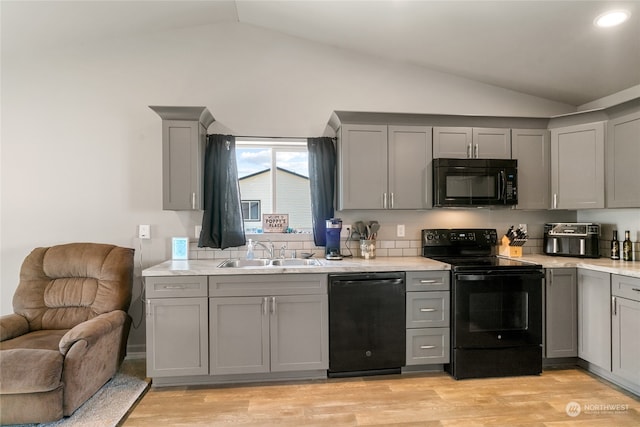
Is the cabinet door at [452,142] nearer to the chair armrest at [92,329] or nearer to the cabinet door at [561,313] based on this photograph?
the cabinet door at [561,313]

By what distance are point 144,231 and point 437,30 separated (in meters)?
3.07

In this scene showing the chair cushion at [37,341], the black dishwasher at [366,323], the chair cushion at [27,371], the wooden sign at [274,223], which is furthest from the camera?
the wooden sign at [274,223]

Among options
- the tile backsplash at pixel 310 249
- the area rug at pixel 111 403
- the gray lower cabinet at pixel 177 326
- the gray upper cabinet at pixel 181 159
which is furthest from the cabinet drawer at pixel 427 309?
the area rug at pixel 111 403

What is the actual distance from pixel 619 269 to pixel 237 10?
12.2 ft

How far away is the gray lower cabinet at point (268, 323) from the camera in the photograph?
2502mm

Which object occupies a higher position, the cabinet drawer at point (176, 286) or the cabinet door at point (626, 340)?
the cabinet drawer at point (176, 286)

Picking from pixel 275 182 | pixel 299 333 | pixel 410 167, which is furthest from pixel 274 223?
pixel 410 167

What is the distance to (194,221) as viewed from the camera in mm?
3104

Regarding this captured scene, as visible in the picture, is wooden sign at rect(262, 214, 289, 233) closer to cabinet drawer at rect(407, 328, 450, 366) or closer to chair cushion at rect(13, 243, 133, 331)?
chair cushion at rect(13, 243, 133, 331)

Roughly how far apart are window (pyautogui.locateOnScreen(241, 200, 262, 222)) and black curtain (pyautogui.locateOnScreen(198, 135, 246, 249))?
0.18m

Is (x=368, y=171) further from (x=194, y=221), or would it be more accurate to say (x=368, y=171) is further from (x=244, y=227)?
(x=194, y=221)

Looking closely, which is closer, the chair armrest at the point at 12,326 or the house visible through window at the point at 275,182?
the chair armrest at the point at 12,326

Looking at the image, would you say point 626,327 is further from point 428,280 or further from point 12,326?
point 12,326

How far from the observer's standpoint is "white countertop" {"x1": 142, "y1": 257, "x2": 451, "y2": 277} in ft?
8.11
